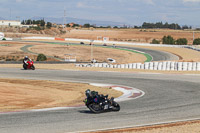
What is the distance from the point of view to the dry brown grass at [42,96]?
16.4 meters

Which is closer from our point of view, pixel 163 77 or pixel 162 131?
pixel 162 131

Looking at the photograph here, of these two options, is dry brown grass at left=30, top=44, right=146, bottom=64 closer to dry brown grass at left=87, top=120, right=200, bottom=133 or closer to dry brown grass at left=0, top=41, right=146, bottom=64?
dry brown grass at left=0, top=41, right=146, bottom=64

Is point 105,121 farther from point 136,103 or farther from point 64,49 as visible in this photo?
point 64,49

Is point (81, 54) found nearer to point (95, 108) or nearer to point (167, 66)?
point (167, 66)

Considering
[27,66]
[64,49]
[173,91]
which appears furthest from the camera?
[64,49]

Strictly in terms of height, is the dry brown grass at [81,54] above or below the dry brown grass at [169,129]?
below

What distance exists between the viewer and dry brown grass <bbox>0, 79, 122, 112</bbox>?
53.8ft

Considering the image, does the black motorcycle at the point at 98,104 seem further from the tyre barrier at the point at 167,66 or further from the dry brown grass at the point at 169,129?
the tyre barrier at the point at 167,66

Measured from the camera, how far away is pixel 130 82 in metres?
25.8

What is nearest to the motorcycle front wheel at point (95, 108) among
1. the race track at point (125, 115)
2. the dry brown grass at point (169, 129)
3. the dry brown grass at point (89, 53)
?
the race track at point (125, 115)

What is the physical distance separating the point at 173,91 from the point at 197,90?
1.51 m

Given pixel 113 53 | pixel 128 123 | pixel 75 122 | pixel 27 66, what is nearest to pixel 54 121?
pixel 75 122

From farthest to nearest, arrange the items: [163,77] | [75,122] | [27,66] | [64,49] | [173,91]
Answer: [64,49] → [27,66] → [163,77] → [173,91] → [75,122]

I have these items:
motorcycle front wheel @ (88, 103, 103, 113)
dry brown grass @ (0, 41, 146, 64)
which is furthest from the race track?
dry brown grass @ (0, 41, 146, 64)
